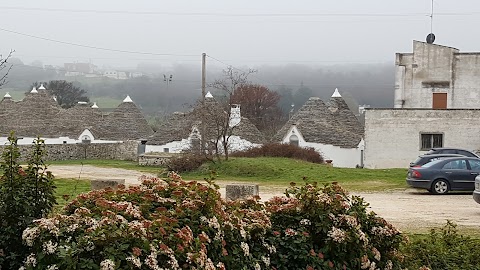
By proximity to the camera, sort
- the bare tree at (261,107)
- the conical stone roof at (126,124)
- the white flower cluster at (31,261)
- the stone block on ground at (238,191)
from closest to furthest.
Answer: the white flower cluster at (31,261) < the stone block on ground at (238,191) < the conical stone roof at (126,124) < the bare tree at (261,107)

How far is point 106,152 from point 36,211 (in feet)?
163

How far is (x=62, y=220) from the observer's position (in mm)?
7574

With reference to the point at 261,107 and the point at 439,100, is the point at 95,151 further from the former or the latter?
the point at 261,107

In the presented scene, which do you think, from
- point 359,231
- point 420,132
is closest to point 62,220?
point 359,231

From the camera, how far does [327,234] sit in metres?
9.67

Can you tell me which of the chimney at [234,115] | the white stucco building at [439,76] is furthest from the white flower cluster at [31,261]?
the white stucco building at [439,76]

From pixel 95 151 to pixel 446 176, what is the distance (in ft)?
111

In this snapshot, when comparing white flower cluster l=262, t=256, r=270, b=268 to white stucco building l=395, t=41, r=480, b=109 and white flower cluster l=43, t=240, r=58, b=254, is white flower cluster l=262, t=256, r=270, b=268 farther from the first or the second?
white stucco building l=395, t=41, r=480, b=109

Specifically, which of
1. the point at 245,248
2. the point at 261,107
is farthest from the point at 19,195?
the point at 261,107

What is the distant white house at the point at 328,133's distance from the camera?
5397cm

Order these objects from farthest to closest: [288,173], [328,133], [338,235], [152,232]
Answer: [328,133]
[288,173]
[338,235]
[152,232]

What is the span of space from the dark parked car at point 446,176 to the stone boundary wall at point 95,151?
100 ft

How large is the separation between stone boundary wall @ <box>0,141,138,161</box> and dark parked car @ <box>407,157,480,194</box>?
3051 centimetres

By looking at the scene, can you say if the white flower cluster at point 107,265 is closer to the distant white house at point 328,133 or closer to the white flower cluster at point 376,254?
the white flower cluster at point 376,254
